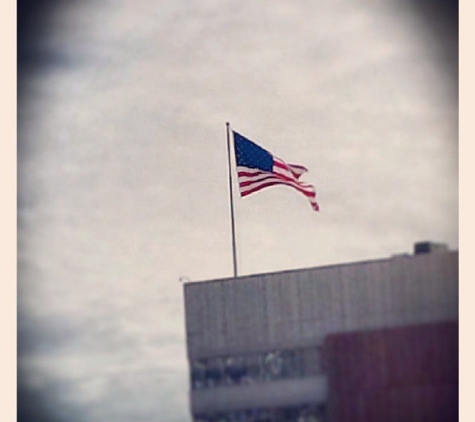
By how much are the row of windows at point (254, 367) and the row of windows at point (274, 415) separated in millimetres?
1100

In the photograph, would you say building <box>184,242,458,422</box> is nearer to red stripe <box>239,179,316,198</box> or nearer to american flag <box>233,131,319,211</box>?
red stripe <box>239,179,316,198</box>

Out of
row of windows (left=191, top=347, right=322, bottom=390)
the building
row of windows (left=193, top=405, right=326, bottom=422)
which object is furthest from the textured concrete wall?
row of windows (left=193, top=405, right=326, bottom=422)

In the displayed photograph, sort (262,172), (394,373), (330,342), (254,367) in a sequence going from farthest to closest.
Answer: (254,367) → (330,342) → (262,172) → (394,373)

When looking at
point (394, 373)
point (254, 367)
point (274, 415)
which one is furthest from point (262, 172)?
point (274, 415)

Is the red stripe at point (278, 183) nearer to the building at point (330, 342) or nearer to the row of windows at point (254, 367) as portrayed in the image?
the building at point (330, 342)

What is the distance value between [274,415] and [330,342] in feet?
10.8

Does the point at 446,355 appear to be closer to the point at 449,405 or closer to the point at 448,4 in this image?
the point at 449,405

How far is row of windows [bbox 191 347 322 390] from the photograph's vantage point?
1820 inches

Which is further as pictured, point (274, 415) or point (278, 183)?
point (274, 415)

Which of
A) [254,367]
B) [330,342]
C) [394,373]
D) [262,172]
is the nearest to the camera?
[394,373]

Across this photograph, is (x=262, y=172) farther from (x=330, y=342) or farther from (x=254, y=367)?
(x=254, y=367)

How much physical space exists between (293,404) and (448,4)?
590 inches

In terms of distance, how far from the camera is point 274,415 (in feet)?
151

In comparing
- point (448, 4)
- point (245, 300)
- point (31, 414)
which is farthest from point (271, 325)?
point (448, 4)
